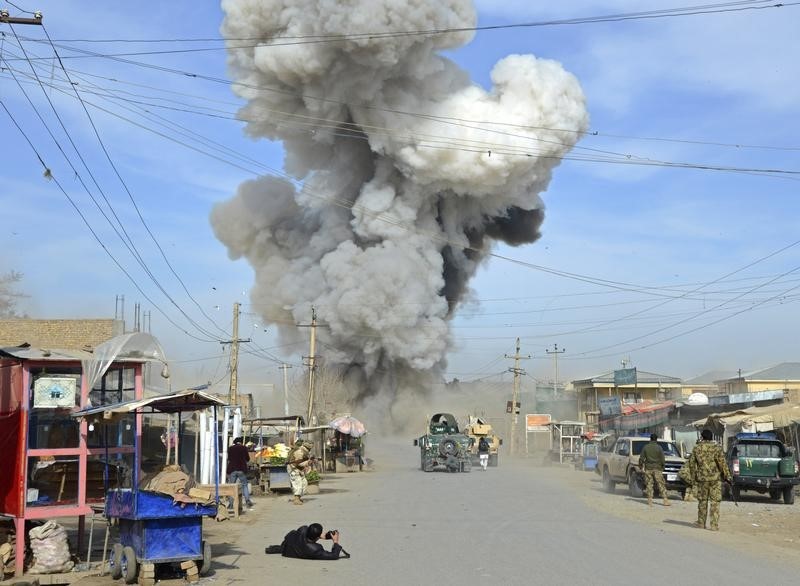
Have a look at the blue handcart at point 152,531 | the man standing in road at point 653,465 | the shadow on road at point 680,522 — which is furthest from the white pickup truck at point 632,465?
the blue handcart at point 152,531

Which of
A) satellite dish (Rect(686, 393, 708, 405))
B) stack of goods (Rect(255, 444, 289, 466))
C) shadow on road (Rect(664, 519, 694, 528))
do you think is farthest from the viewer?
satellite dish (Rect(686, 393, 708, 405))

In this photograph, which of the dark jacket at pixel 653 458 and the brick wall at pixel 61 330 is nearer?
the dark jacket at pixel 653 458

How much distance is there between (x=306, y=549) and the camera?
11844 mm

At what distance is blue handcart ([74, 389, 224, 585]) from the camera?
1031 cm

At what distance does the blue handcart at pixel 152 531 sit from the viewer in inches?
406

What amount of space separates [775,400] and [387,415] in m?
28.3

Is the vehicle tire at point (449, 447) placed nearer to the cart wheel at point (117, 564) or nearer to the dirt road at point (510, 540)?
the dirt road at point (510, 540)

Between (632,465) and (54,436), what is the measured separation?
626 inches

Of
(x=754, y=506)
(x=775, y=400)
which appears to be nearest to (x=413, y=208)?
(x=775, y=400)

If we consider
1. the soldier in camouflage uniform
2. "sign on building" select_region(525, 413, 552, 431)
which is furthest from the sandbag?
"sign on building" select_region(525, 413, 552, 431)

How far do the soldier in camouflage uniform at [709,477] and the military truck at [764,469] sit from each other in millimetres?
6123

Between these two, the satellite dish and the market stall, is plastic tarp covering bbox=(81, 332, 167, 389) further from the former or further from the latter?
the satellite dish

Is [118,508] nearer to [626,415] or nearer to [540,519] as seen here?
[540,519]

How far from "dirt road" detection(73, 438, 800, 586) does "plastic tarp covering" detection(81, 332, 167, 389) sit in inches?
101
